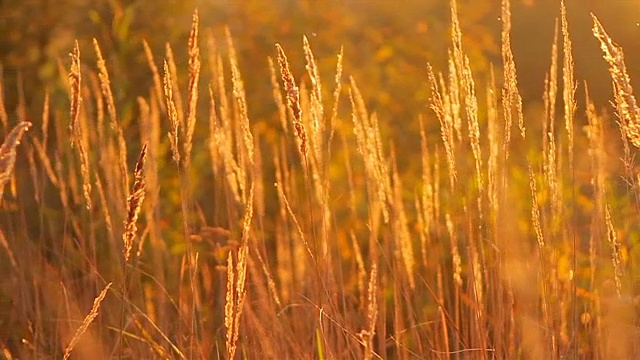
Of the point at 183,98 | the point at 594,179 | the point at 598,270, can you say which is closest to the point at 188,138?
the point at 594,179

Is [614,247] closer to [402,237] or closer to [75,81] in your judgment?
[402,237]

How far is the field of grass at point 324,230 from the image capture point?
2.15 meters

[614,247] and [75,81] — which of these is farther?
[614,247]

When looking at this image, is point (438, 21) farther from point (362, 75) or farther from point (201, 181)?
point (201, 181)

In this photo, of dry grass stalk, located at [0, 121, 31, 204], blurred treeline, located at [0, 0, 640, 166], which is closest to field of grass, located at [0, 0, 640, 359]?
dry grass stalk, located at [0, 121, 31, 204]

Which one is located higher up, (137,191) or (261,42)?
(261,42)

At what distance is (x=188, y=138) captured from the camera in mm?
2125

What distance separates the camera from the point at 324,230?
2.26 m

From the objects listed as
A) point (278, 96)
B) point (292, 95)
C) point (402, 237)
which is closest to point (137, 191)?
point (292, 95)

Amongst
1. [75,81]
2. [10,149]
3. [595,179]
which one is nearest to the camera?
[10,149]

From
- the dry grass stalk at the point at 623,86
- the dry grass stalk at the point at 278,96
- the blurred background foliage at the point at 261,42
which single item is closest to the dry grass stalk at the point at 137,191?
the dry grass stalk at the point at 623,86

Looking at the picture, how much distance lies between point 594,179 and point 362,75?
184 centimetres

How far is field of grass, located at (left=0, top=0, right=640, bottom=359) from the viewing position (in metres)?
Answer: 2.15

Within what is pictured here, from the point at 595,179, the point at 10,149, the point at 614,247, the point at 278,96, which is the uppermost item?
the point at 278,96
